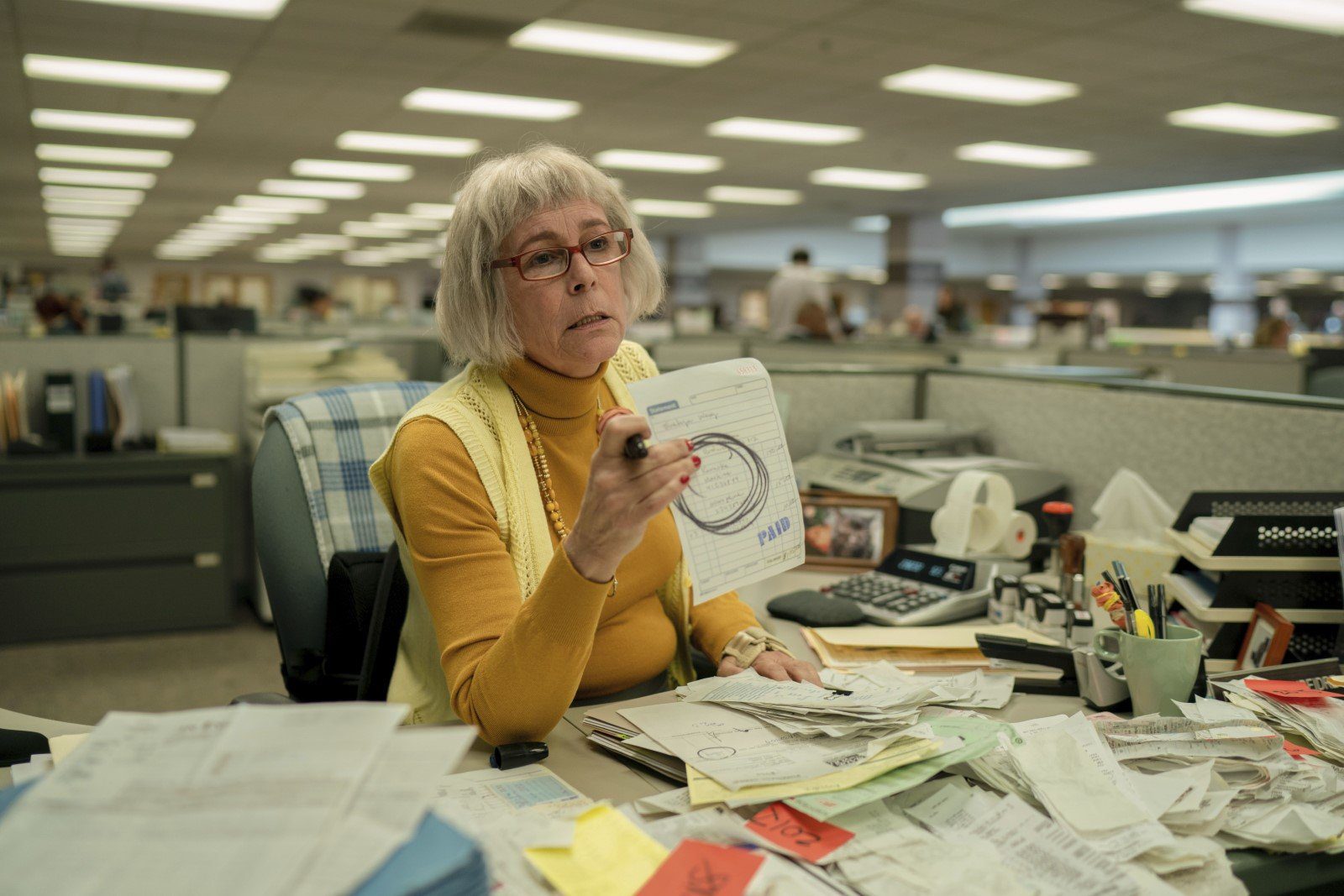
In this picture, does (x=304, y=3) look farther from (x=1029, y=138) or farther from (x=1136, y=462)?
(x=1029, y=138)

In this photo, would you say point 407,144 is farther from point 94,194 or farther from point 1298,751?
point 1298,751

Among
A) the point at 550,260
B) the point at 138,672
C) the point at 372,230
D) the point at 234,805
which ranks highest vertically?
the point at 372,230

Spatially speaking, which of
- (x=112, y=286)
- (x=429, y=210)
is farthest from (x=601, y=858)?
(x=429, y=210)

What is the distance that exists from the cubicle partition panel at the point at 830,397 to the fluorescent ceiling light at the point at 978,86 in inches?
135

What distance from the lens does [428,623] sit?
1112 mm

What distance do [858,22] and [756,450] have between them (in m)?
3.88

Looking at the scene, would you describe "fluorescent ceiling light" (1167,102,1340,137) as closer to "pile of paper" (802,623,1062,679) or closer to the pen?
"pile of paper" (802,623,1062,679)

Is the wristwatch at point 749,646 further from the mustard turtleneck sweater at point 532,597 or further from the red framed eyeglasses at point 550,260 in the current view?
the red framed eyeglasses at point 550,260

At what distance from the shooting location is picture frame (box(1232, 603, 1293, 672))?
1095mm

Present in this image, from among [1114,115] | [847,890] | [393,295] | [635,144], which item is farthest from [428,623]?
[393,295]

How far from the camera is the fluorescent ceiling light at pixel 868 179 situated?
8.37 meters

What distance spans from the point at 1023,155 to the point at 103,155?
7070mm

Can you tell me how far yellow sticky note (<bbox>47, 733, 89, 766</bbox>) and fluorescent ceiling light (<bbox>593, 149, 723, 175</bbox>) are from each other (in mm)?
7019

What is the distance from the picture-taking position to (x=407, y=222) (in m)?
12.2
